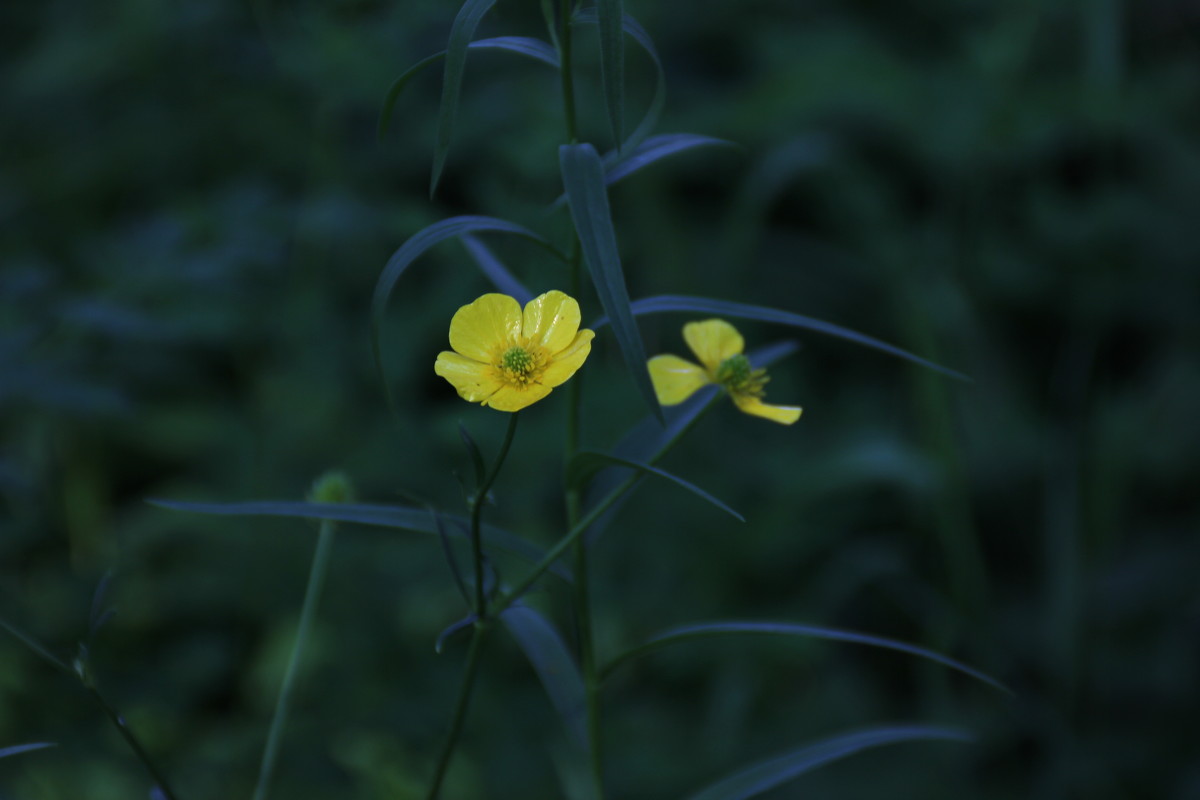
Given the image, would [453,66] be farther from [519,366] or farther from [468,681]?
[468,681]

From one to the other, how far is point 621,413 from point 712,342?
88 centimetres

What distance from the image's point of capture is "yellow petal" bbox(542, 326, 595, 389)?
50cm

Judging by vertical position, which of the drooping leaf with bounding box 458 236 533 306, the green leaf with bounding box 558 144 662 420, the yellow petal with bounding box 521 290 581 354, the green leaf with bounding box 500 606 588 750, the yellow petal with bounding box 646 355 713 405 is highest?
the green leaf with bounding box 558 144 662 420

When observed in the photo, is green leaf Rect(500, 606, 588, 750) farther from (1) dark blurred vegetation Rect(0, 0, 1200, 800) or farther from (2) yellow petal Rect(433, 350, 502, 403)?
(1) dark blurred vegetation Rect(0, 0, 1200, 800)

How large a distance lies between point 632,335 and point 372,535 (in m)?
1.20

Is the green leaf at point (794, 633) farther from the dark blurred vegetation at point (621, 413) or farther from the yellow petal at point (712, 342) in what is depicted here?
the dark blurred vegetation at point (621, 413)


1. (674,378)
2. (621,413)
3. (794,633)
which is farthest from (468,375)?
(621,413)

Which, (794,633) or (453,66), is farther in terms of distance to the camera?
(794,633)

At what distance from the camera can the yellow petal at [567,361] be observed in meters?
0.50

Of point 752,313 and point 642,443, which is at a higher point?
point 752,313

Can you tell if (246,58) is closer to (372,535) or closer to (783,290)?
(372,535)

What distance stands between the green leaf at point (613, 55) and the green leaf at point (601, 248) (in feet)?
0.08

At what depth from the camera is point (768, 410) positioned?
59 cm

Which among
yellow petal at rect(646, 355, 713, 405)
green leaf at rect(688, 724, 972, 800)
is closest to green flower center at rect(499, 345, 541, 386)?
yellow petal at rect(646, 355, 713, 405)
